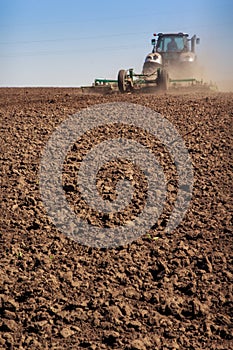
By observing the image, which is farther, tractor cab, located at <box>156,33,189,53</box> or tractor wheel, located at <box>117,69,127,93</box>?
tractor cab, located at <box>156,33,189,53</box>

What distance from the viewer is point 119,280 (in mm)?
3744

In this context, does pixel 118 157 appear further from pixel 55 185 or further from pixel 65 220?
pixel 65 220

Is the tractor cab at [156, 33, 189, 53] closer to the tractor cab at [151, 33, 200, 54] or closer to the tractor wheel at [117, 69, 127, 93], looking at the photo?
the tractor cab at [151, 33, 200, 54]

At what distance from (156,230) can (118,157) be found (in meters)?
1.73

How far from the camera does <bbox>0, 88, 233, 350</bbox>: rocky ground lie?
3127 mm

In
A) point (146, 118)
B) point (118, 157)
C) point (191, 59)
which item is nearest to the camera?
point (118, 157)

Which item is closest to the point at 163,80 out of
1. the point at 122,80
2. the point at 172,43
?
the point at 122,80

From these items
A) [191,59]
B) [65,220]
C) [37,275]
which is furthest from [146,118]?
[191,59]

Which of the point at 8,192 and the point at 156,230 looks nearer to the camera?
the point at 156,230

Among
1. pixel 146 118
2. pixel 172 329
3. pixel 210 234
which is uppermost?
pixel 146 118

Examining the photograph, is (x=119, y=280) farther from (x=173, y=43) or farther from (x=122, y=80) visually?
(x=173, y=43)

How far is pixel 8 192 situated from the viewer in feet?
17.3

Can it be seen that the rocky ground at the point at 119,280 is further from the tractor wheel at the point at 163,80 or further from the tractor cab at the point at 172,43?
the tractor cab at the point at 172,43

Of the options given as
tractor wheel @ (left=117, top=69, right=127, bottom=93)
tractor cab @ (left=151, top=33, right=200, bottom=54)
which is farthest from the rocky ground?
tractor cab @ (left=151, top=33, right=200, bottom=54)
